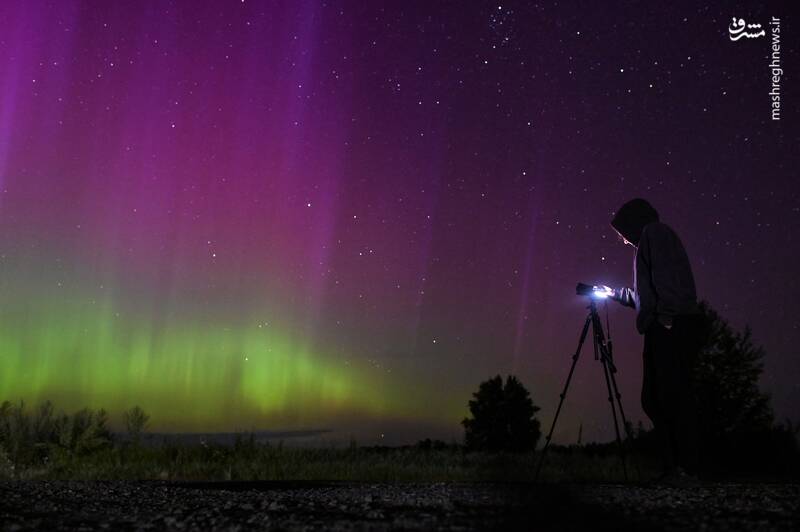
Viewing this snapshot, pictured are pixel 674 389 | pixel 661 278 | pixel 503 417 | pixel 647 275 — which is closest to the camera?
pixel 674 389

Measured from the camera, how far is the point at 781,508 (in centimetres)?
434

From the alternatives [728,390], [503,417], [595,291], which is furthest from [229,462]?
[503,417]

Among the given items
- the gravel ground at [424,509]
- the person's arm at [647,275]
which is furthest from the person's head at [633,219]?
the gravel ground at [424,509]

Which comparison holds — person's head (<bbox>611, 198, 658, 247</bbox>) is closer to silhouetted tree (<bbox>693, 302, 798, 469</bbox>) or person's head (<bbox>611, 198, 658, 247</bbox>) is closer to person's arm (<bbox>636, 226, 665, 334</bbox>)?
person's arm (<bbox>636, 226, 665, 334</bbox>)

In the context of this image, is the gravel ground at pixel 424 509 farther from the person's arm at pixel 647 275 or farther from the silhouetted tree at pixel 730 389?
the silhouetted tree at pixel 730 389

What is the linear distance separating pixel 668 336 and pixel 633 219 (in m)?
1.42

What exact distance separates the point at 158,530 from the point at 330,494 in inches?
92.2

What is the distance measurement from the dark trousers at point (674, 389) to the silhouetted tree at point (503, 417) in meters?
18.3

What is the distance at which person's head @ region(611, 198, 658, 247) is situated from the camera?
7.72m

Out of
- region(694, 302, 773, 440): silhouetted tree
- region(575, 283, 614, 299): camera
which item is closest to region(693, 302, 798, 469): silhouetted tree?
region(694, 302, 773, 440): silhouetted tree

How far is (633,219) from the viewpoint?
7758 mm

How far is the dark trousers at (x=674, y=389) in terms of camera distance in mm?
6738

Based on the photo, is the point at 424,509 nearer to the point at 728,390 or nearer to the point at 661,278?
the point at 661,278

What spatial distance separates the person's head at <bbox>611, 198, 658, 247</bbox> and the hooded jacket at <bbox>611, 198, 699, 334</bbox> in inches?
14.0
